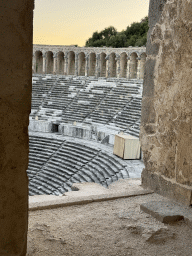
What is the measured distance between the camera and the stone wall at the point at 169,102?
3.42m

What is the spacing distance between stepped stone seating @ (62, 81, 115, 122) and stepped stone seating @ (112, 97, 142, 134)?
265 cm

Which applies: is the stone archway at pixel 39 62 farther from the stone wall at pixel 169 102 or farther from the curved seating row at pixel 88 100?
the stone wall at pixel 169 102

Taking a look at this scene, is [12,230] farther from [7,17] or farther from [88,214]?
[88,214]

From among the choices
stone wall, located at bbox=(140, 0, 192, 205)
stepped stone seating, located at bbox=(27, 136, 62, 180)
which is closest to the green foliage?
stepped stone seating, located at bbox=(27, 136, 62, 180)

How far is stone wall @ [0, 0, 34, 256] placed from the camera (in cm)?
143

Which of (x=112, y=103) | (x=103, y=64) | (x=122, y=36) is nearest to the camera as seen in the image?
(x=112, y=103)

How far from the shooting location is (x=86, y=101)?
70.0 ft

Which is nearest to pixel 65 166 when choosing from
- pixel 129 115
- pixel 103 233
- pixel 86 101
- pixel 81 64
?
pixel 129 115

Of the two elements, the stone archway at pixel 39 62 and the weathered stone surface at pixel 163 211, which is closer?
the weathered stone surface at pixel 163 211

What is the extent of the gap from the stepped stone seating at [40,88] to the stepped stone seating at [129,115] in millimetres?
7268

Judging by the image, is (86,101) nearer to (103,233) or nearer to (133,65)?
(133,65)

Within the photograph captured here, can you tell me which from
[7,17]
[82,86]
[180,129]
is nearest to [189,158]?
[180,129]

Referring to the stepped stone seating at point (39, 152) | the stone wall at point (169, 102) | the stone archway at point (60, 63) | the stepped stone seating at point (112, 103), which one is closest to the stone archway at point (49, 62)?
the stone archway at point (60, 63)

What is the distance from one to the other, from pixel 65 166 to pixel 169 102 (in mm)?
11734
